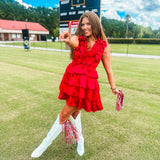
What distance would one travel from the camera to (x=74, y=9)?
634 inches

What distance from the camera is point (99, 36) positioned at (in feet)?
6.37

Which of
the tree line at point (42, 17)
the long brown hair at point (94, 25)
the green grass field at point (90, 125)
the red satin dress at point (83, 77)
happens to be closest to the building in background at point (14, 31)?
the tree line at point (42, 17)

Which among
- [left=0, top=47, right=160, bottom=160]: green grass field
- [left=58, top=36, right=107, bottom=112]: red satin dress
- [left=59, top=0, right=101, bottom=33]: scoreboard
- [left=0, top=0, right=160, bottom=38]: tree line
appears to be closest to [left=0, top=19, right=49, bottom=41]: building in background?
[left=0, top=0, right=160, bottom=38]: tree line

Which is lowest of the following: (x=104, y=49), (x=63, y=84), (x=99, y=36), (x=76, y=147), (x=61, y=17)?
(x=76, y=147)

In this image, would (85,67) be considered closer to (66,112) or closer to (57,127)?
(66,112)

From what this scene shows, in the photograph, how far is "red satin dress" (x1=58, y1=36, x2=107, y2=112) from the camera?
1776 millimetres

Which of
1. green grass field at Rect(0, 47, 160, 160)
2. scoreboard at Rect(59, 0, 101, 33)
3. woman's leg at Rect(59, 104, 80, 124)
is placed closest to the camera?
woman's leg at Rect(59, 104, 80, 124)

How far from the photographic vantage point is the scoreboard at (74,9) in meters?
14.4

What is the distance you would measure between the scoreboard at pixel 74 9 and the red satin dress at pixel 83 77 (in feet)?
44.8

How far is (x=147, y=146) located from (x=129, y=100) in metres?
1.86

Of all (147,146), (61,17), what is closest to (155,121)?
(147,146)

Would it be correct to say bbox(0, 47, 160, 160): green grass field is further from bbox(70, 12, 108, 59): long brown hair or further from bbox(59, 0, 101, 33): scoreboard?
bbox(59, 0, 101, 33): scoreboard

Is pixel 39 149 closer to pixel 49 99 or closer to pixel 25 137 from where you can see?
pixel 25 137

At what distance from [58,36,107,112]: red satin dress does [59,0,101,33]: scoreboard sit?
13.7 m
